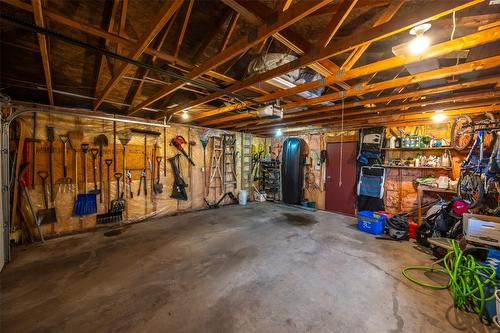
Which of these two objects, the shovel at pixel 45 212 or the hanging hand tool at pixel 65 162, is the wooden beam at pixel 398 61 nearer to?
the hanging hand tool at pixel 65 162

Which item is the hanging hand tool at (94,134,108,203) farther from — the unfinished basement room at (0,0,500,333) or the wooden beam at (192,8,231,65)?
the wooden beam at (192,8,231,65)

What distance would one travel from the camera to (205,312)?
6.55ft

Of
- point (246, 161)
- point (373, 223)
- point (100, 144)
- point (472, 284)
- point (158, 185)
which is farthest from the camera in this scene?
point (246, 161)

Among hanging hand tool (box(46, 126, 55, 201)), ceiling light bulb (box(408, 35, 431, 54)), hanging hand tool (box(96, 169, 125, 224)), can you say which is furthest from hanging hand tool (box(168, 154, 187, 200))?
ceiling light bulb (box(408, 35, 431, 54))

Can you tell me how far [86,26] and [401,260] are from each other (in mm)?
4911

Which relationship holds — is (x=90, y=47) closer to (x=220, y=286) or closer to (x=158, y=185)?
(x=220, y=286)

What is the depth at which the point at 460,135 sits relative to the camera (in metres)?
4.18

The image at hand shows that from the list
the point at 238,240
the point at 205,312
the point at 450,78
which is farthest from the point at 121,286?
the point at 450,78

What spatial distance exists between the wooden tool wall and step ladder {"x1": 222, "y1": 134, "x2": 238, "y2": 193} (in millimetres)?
837

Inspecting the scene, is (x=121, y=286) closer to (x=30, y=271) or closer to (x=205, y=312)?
(x=205, y=312)

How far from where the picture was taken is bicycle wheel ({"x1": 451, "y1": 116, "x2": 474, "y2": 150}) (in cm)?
404

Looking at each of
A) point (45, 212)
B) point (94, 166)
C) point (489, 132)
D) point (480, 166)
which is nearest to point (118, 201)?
point (94, 166)

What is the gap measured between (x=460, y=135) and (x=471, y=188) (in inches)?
49.1

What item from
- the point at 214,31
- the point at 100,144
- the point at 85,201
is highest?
the point at 214,31
